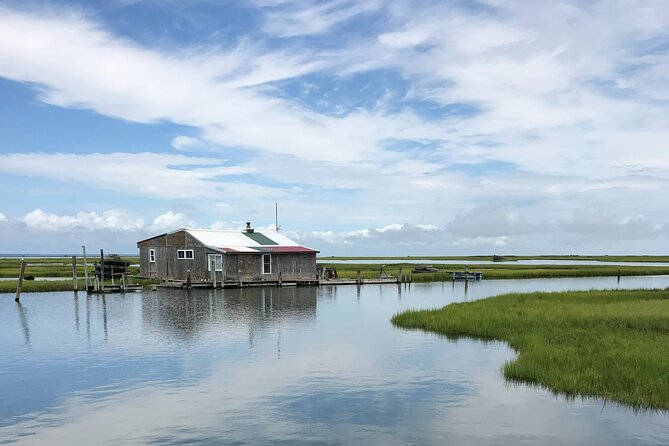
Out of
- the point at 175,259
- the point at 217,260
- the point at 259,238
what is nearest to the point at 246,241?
the point at 259,238

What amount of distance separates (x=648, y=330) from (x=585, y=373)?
35.8ft

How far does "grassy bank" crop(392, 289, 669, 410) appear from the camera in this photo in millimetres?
19781

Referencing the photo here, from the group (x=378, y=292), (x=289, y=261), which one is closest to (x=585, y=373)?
(x=378, y=292)

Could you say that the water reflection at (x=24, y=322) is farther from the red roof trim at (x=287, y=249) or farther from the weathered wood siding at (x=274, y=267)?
the red roof trim at (x=287, y=249)

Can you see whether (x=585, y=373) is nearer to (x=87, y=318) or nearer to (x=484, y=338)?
(x=484, y=338)

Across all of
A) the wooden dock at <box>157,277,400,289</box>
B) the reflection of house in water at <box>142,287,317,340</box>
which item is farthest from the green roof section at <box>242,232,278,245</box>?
the reflection of house in water at <box>142,287,317,340</box>

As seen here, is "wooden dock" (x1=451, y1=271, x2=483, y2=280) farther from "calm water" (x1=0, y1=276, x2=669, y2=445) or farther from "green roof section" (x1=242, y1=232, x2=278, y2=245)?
"calm water" (x1=0, y1=276, x2=669, y2=445)

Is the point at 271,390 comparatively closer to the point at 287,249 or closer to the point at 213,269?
the point at 213,269

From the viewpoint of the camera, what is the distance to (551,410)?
1838cm

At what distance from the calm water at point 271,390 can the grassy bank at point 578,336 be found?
1.00 meters

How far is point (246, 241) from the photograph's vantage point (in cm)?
6994

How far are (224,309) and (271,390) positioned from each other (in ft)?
81.8

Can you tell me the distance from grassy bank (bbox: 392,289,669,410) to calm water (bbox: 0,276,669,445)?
1.00m

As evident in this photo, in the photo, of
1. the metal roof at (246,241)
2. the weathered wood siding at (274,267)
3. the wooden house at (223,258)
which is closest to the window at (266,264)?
the wooden house at (223,258)
